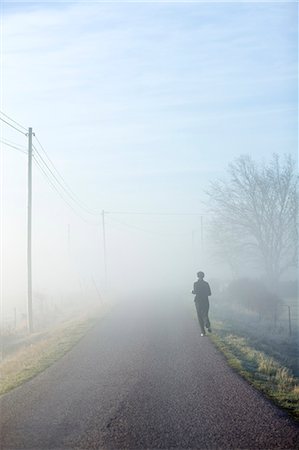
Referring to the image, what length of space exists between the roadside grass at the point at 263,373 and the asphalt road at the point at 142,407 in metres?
0.28

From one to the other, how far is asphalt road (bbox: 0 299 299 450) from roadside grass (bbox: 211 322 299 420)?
10.9 inches

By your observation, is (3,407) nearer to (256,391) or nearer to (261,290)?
(256,391)

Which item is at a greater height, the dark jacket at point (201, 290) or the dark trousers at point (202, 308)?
the dark jacket at point (201, 290)

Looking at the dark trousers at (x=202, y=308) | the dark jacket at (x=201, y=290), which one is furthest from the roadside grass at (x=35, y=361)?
the dark jacket at (x=201, y=290)

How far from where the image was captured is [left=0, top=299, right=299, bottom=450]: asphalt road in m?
6.77

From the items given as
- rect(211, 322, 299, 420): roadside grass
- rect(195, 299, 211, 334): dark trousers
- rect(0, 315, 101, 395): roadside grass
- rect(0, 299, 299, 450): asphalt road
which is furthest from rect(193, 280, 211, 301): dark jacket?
rect(0, 315, 101, 395): roadside grass

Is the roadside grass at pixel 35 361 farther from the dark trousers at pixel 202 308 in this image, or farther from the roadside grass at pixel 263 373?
the roadside grass at pixel 263 373

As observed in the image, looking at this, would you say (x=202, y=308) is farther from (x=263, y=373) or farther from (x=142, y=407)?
(x=142, y=407)

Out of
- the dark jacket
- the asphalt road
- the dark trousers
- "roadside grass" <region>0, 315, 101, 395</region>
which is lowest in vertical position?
"roadside grass" <region>0, 315, 101, 395</region>

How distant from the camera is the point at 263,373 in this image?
11305 millimetres

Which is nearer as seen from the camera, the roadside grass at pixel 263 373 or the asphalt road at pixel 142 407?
the asphalt road at pixel 142 407

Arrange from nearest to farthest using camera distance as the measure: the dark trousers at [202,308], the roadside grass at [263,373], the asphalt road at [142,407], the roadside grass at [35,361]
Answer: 1. the asphalt road at [142,407]
2. the roadside grass at [263,373]
3. the roadside grass at [35,361]
4. the dark trousers at [202,308]

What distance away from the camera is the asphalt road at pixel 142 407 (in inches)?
267

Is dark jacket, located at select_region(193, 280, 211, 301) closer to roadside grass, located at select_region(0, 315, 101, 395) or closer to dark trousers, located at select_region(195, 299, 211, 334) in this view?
dark trousers, located at select_region(195, 299, 211, 334)
